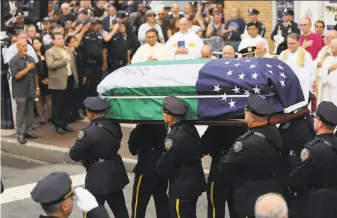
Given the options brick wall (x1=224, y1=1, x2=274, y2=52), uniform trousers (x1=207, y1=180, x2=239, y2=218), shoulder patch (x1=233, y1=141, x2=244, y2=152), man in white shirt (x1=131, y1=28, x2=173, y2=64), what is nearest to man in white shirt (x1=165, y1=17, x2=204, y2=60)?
man in white shirt (x1=131, y1=28, x2=173, y2=64)

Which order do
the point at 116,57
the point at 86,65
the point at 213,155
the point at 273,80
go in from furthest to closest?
the point at 116,57 → the point at 86,65 → the point at 213,155 → the point at 273,80

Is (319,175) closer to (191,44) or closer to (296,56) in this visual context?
(296,56)

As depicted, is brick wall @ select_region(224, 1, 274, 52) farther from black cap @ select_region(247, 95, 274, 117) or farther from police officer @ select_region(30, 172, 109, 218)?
police officer @ select_region(30, 172, 109, 218)

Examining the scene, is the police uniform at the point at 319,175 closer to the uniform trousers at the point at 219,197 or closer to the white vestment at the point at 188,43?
the uniform trousers at the point at 219,197

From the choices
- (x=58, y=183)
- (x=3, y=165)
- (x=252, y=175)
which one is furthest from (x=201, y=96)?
(x=3, y=165)

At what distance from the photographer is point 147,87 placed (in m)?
8.40

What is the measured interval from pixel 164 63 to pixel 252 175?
192 centimetres

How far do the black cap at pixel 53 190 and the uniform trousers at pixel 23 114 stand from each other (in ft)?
24.8

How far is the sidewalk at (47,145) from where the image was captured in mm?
12836

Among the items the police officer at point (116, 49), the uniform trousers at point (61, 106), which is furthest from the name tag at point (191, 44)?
the police officer at point (116, 49)

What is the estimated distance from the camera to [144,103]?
332 inches

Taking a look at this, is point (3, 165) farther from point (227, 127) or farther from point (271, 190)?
point (271, 190)

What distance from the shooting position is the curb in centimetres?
1282

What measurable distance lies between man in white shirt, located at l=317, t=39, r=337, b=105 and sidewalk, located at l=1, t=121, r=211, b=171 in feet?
10.1
